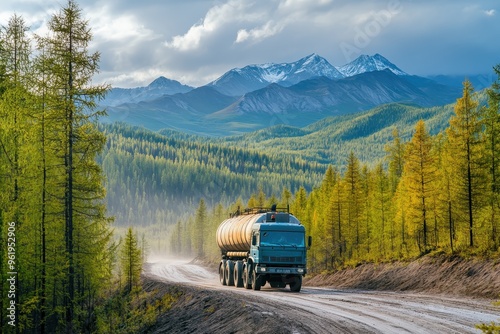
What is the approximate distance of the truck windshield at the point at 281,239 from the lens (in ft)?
105

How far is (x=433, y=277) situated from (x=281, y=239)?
9.69 meters

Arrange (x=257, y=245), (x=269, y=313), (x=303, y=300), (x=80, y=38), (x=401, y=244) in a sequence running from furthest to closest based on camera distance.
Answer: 1. (x=401, y=244)
2. (x=257, y=245)
3. (x=80, y=38)
4. (x=303, y=300)
5. (x=269, y=313)

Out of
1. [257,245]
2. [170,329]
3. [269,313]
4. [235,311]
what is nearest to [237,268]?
[257,245]

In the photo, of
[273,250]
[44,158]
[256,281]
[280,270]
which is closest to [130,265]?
[256,281]

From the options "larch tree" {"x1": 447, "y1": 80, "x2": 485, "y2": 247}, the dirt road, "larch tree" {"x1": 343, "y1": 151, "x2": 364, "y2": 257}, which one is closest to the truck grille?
the dirt road

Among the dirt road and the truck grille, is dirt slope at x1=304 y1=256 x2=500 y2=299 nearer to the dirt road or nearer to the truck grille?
the dirt road

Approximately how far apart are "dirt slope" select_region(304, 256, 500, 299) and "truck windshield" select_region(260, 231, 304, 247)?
7931 millimetres

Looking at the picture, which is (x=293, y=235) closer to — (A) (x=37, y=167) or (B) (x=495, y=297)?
(B) (x=495, y=297)

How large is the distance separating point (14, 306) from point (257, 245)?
13.2 metres

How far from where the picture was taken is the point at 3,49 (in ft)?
99.6

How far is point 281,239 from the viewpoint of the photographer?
105 feet

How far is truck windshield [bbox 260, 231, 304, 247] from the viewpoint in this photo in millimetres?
31900

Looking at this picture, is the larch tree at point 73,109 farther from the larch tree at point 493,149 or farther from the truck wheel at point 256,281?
the larch tree at point 493,149

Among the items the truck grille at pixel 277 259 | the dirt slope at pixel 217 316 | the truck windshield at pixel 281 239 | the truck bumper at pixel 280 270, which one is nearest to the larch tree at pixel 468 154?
the truck windshield at pixel 281 239
